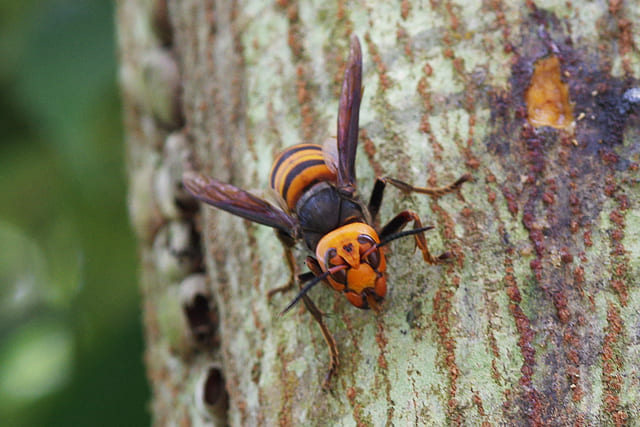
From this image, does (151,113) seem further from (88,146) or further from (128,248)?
(128,248)

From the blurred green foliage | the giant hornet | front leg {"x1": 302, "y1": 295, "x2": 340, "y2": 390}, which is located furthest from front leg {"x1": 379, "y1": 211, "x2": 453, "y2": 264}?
the blurred green foliage

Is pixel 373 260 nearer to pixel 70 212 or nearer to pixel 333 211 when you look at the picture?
pixel 333 211

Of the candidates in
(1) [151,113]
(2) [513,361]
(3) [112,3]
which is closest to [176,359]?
(1) [151,113]

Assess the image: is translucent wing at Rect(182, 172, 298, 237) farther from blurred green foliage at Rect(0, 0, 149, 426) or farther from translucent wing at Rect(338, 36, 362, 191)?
blurred green foliage at Rect(0, 0, 149, 426)

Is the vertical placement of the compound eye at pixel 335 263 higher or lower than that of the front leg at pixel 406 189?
lower

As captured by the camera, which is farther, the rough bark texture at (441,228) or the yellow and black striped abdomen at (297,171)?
the yellow and black striped abdomen at (297,171)

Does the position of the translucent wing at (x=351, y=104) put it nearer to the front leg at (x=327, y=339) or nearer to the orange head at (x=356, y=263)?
the orange head at (x=356, y=263)

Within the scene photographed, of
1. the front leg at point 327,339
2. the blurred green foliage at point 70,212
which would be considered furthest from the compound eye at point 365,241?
the blurred green foliage at point 70,212

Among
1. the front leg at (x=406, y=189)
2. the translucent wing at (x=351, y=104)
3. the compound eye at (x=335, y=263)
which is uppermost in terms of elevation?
the translucent wing at (x=351, y=104)
